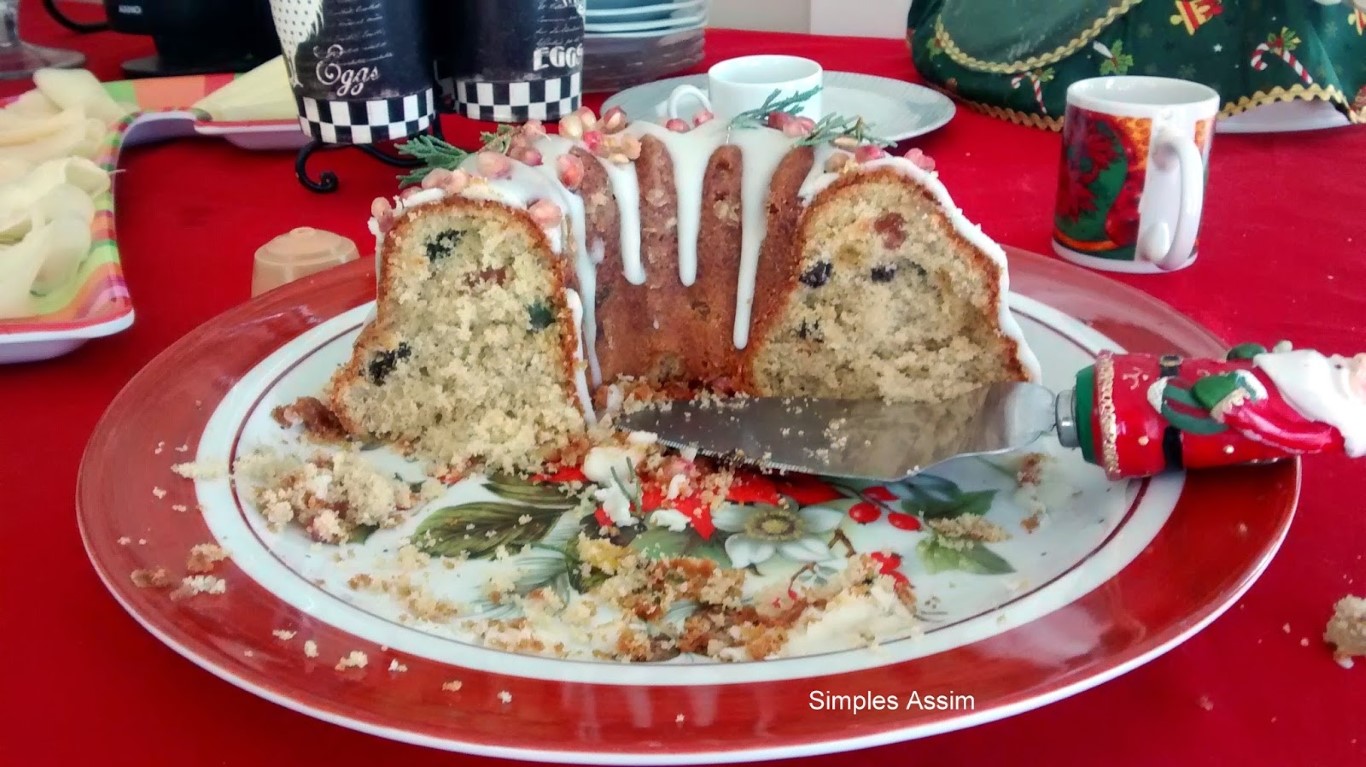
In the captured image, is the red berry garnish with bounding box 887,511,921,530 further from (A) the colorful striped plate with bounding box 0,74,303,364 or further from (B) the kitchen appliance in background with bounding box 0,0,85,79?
(B) the kitchen appliance in background with bounding box 0,0,85,79

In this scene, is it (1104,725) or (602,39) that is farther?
(602,39)

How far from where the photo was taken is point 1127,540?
2.67ft

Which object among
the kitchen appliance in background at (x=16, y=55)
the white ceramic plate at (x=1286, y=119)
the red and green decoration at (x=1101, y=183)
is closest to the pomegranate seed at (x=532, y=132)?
the red and green decoration at (x=1101, y=183)

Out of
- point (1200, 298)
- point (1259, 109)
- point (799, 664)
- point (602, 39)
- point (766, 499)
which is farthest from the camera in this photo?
point (602, 39)

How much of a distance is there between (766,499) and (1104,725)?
14.5 inches

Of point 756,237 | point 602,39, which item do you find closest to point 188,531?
point 756,237

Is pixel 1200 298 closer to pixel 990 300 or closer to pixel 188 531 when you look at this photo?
pixel 990 300

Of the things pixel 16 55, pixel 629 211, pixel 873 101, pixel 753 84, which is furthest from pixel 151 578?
pixel 16 55

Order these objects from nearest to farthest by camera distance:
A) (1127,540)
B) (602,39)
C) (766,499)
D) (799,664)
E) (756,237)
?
(799,664) < (1127,540) < (766,499) < (756,237) < (602,39)

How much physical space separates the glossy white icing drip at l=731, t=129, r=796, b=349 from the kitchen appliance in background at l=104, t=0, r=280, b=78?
163 centimetres

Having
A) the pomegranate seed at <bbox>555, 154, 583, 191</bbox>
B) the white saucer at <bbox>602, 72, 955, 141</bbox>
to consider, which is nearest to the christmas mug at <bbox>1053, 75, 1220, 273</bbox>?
the white saucer at <bbox>602, 72, 955, 141</bbox>

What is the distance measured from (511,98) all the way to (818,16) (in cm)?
215

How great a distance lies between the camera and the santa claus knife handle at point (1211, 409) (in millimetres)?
794

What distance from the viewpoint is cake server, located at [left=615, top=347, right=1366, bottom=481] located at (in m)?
0.81
